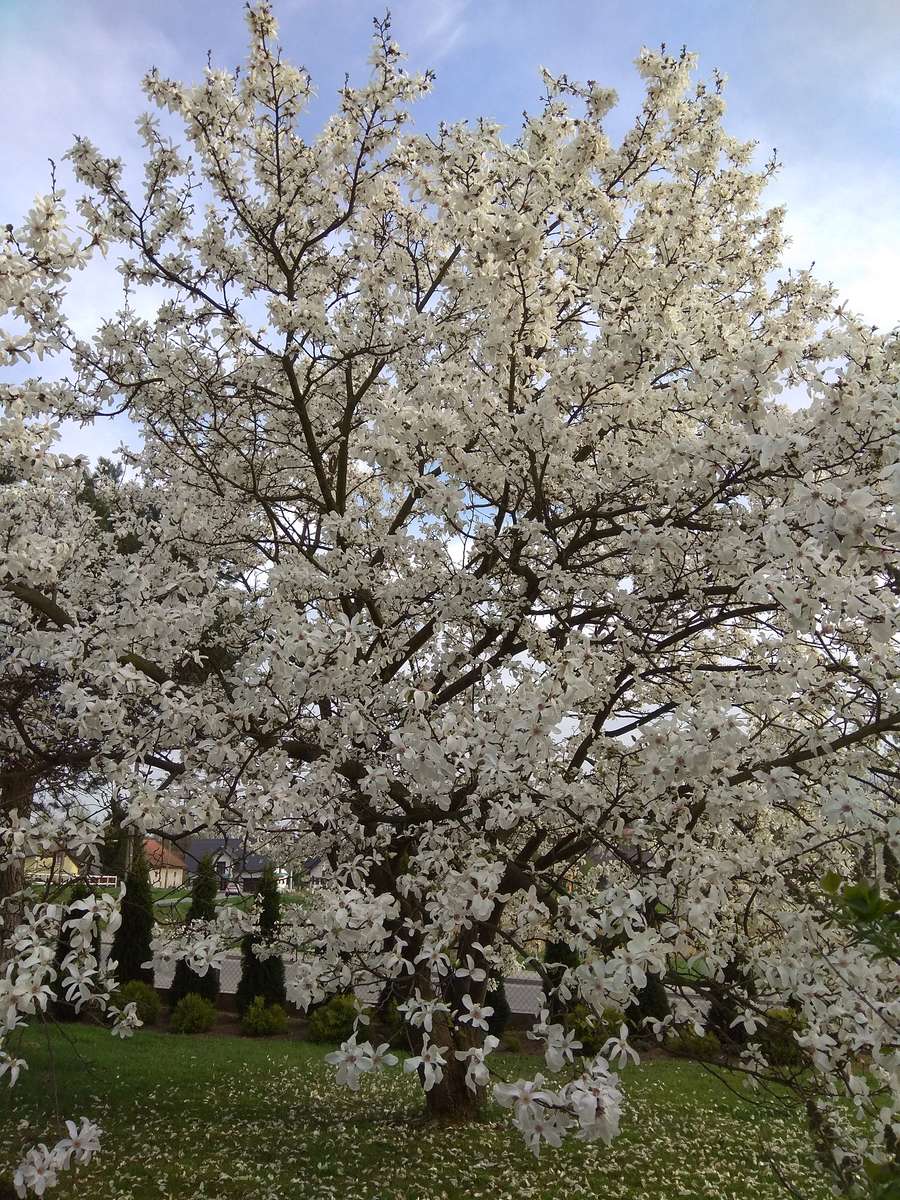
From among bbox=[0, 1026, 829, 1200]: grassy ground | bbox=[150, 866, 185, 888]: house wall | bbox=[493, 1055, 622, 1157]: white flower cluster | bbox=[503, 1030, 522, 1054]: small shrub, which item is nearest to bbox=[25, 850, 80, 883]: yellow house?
bbox=[150, 866, 185, 888]: house wall

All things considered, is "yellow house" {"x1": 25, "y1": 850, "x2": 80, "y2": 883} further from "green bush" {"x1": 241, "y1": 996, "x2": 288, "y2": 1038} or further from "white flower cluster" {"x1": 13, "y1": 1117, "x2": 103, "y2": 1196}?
"green bush" {"x1": 241, "y1": 996, "x2": 288, "y2": 1038}

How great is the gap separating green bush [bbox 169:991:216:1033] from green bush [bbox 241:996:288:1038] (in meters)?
0.64

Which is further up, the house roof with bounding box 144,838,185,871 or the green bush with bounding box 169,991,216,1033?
the house roof with bounding box 144,838,185,871

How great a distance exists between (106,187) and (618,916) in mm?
6155

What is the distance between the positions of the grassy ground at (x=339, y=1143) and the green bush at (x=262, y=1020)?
3.03 metres

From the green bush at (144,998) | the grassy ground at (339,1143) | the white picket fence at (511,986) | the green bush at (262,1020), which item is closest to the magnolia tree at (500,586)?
the grassy ground at (339,1143)

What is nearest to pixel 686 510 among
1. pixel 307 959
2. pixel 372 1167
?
pixel 307 959

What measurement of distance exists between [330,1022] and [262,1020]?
125 centimetres

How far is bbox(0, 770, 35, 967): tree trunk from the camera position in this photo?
402 centimetres

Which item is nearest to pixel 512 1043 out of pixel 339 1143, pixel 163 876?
pixel 339 1143

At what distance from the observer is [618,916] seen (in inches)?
131

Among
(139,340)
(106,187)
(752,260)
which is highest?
(752,260)

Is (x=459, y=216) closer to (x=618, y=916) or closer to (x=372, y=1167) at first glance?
(x=618, y=916)

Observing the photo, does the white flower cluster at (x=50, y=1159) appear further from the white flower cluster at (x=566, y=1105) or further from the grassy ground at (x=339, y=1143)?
the white flower cluster at (x=566, y=1105)
